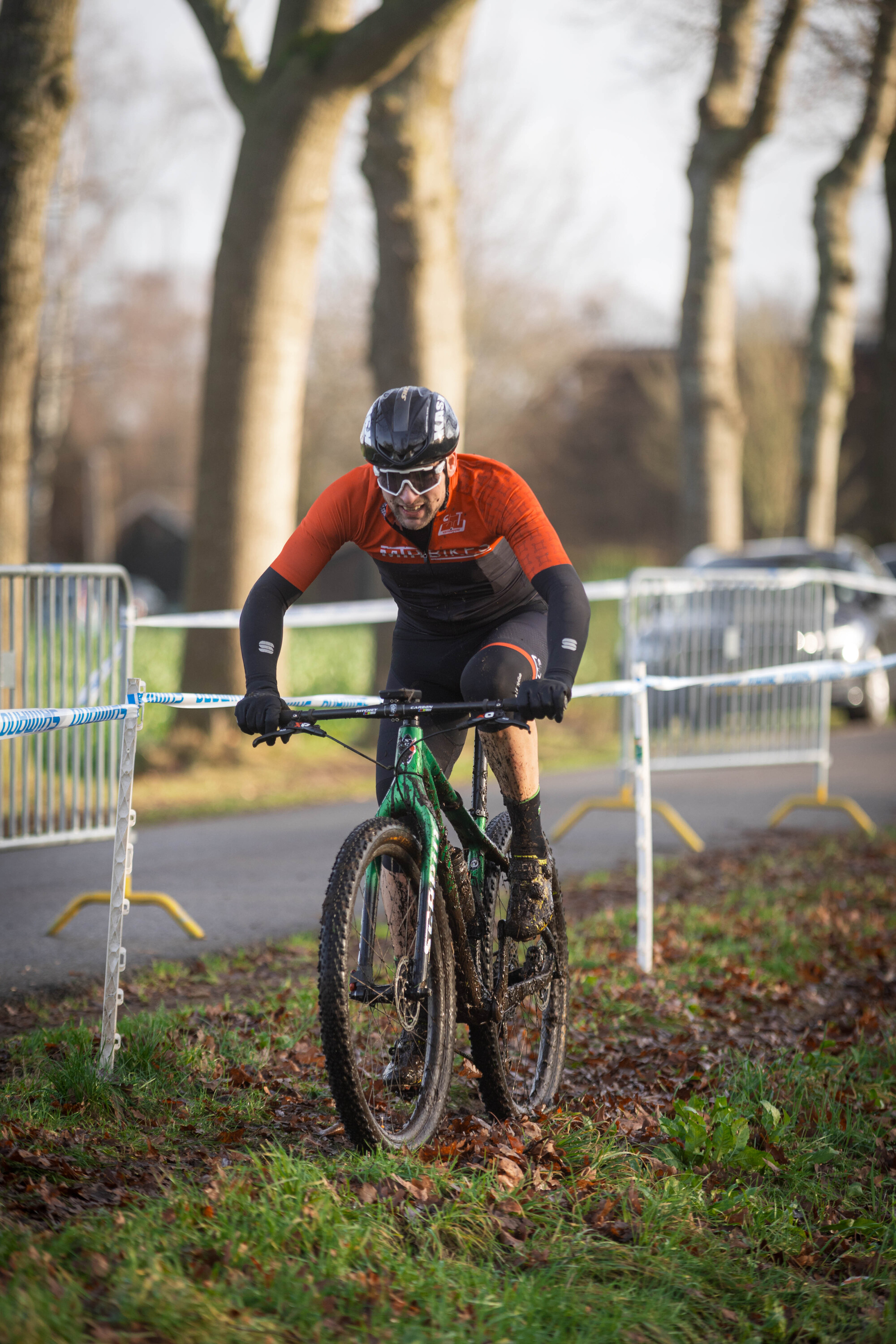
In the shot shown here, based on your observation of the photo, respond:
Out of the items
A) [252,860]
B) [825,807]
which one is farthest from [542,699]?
[825,807]

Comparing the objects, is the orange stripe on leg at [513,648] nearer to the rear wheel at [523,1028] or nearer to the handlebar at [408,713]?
the handlebar at [408,713]

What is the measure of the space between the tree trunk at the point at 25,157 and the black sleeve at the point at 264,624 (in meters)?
5.71

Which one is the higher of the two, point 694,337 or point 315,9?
point 315,9

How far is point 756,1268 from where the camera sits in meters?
3.30

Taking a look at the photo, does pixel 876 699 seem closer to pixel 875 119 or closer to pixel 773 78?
pixel 773 78

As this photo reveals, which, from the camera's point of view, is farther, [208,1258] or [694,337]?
[694,337]

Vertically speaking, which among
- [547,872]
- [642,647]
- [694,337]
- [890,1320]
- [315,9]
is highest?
[315,9]

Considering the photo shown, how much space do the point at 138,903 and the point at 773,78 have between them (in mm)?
14774

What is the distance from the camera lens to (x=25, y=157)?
28.8ft

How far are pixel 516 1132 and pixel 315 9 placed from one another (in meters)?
9.82

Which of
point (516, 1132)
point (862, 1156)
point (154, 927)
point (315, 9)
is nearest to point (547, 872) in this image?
point (516, 1132)

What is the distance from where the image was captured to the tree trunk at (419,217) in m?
11.8

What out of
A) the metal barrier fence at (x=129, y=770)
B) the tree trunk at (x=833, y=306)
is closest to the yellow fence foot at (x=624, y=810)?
the metal barrier fence at (x=129, y=770)

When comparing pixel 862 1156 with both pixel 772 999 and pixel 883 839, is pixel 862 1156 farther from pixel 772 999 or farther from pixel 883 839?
pixel 883 839
